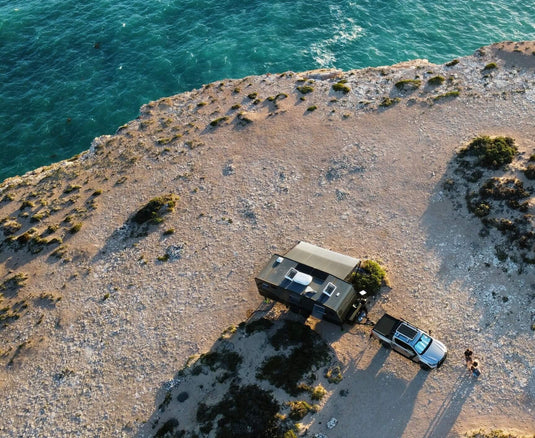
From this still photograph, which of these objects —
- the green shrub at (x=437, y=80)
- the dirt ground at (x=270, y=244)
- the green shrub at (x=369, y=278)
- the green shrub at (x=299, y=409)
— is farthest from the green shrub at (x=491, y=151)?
the green shrub at (x=299, y=409)

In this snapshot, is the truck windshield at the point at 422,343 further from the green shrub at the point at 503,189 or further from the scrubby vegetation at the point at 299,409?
the green shrub at the point at 503,189

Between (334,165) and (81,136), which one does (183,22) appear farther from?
(334,165)

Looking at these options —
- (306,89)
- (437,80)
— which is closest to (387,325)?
(437,80)

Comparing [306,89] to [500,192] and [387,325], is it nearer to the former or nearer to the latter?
[500,192]

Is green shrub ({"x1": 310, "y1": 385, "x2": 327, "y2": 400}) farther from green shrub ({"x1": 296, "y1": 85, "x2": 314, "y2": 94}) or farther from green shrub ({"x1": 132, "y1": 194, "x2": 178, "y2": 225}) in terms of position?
green shrub ({"x1": 296, "y1": 85, "x2": 314, "y2": 94})

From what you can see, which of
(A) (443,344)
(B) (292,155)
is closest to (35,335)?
(B) (292,155)
